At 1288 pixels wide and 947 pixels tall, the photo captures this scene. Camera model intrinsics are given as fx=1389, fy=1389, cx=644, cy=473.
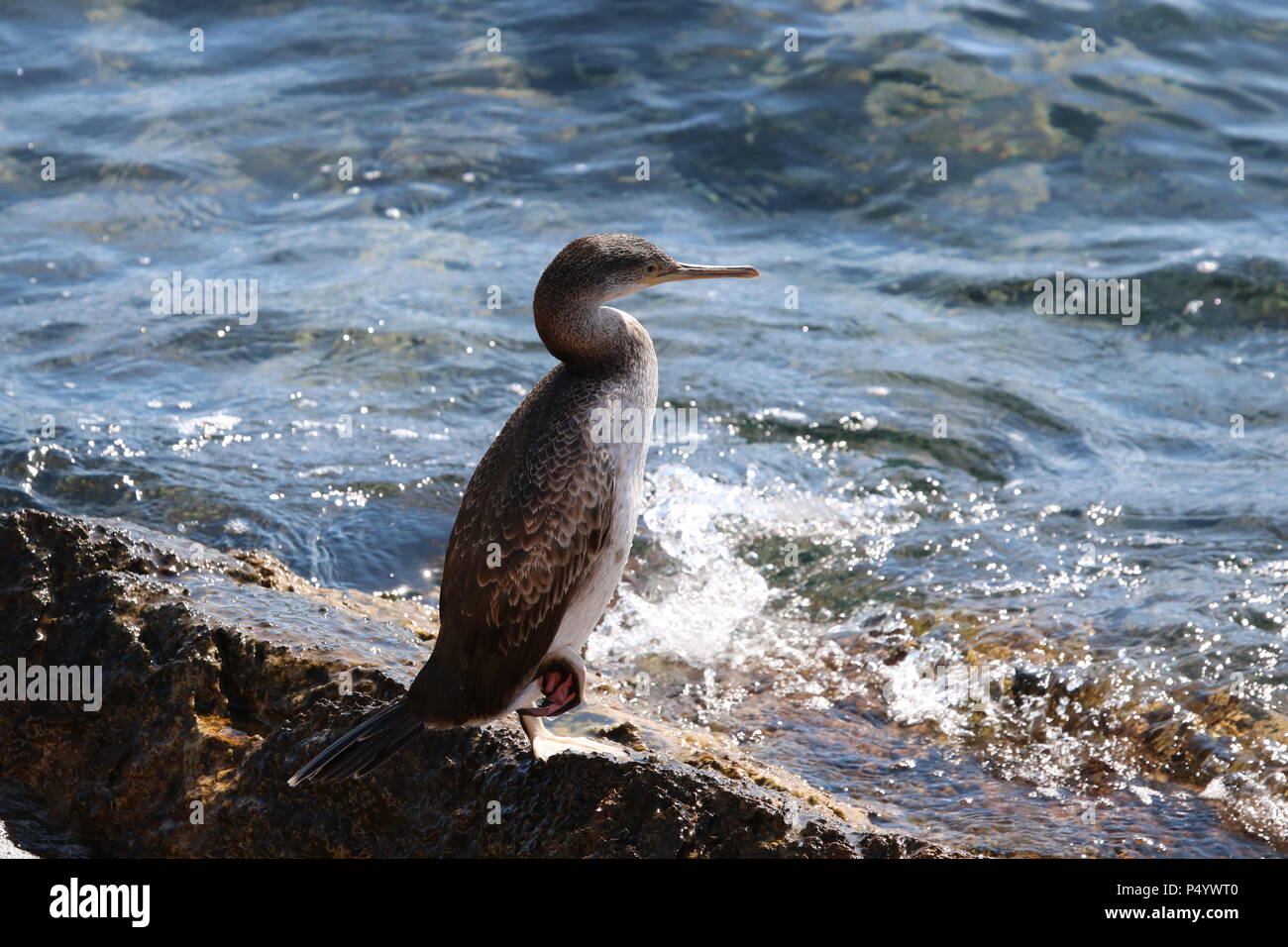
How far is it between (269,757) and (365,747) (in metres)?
0.45

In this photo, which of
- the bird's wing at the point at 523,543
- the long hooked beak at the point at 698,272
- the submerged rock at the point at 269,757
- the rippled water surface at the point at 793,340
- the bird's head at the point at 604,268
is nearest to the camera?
the submerged rock at the point at 269,757

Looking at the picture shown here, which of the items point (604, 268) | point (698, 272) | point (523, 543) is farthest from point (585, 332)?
point (523, 543)

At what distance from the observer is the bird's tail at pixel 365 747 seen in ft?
13.6

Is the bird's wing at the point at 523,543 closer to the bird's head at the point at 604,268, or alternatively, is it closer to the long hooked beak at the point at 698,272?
the bird's head at the point at 604,268

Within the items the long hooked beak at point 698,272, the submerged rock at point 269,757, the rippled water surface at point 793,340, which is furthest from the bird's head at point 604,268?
the rippled water surface at point 793,340

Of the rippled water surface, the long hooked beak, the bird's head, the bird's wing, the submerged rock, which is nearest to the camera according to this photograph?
the submerged rock

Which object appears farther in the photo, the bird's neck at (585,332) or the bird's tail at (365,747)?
the bird's neck at (585,332)

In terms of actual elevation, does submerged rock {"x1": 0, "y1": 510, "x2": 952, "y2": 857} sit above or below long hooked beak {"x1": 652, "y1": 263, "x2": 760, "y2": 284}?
below

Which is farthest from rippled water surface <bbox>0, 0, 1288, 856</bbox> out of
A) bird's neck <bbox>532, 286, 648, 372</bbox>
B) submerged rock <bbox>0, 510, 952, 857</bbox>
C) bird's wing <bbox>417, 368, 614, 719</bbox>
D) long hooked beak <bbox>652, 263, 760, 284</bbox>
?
long hooked beak <bbox>652, 263, 760, 284</bbox>

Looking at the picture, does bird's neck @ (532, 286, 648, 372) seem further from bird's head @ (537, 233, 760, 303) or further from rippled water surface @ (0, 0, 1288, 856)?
rippled water surface @ (0, 0, 1288, 856)

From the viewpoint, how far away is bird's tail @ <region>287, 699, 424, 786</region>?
4160mm

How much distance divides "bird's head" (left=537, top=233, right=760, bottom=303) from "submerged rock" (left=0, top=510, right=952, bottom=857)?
147 centimetres

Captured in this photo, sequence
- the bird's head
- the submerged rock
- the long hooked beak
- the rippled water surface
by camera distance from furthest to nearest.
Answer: the rippled water surface
the long hooked beak
the bird's head
the submerged rock
